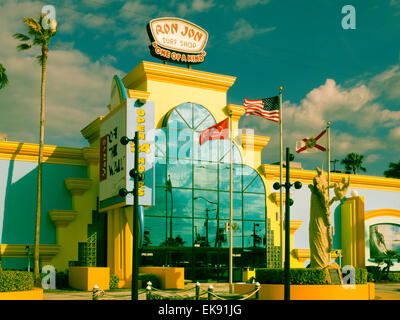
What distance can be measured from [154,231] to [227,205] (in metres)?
6.27

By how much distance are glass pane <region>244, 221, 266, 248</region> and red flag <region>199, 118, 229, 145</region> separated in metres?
8.34

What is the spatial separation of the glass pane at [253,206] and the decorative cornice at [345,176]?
3.24 meters

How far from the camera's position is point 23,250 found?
112 ft

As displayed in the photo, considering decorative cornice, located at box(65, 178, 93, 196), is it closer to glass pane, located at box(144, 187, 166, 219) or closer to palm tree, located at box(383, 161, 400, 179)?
glass pane, located at box(144, 187, 166, 219)

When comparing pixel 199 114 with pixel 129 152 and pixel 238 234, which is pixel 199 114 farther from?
pixel 129 152

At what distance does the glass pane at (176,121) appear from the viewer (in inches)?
1496

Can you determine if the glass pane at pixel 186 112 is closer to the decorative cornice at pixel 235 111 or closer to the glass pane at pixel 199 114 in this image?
the glass pane at pixel 199 114

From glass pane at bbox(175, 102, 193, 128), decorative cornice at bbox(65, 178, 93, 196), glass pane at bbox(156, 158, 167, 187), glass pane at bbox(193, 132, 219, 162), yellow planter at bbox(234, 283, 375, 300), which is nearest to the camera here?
yellow planter at bbox(234, 283, 375, 300)

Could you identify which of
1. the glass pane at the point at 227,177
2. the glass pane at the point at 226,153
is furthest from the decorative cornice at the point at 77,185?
the glass pane at the point at 226,153

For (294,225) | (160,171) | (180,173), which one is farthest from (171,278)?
(294,225)

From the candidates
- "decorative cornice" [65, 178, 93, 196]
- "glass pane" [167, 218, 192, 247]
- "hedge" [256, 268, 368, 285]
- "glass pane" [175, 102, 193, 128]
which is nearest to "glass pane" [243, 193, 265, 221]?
"glass pane" [167, 218, 192, 247]

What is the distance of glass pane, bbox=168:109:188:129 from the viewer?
3800 centimetres

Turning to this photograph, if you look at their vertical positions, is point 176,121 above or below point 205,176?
above

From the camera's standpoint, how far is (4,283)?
62.8 feet
